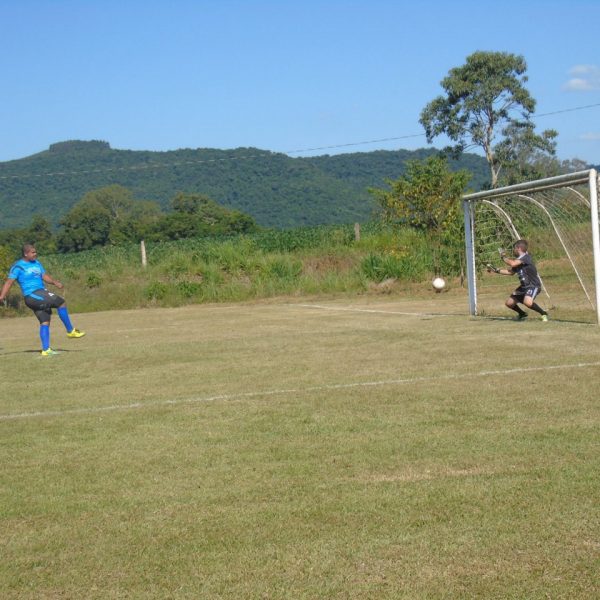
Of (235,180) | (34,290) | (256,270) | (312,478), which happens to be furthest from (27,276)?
(235,180)

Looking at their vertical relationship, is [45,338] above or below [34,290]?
below

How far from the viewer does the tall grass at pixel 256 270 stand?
34.5 meters

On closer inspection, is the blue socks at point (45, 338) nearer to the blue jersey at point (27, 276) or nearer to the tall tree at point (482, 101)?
the blue jersey at point (27, 276)

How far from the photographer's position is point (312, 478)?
6.03 metres

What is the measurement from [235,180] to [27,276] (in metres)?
116

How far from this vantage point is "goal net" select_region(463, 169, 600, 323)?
15773mm

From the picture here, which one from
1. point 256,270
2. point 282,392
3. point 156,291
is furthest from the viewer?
point 256,270

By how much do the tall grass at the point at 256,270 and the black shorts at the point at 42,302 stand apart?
19126 mm

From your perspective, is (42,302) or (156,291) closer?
(42,302)

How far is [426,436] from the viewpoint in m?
7.07

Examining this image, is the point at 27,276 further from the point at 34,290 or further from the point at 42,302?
the point at 42,302

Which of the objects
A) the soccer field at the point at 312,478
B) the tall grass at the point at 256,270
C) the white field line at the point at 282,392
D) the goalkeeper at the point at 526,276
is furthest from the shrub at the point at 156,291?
the white field line at the point at 282,392

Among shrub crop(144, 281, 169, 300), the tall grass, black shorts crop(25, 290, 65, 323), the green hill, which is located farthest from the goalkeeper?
the green hill

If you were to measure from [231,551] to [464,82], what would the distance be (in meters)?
54.4
